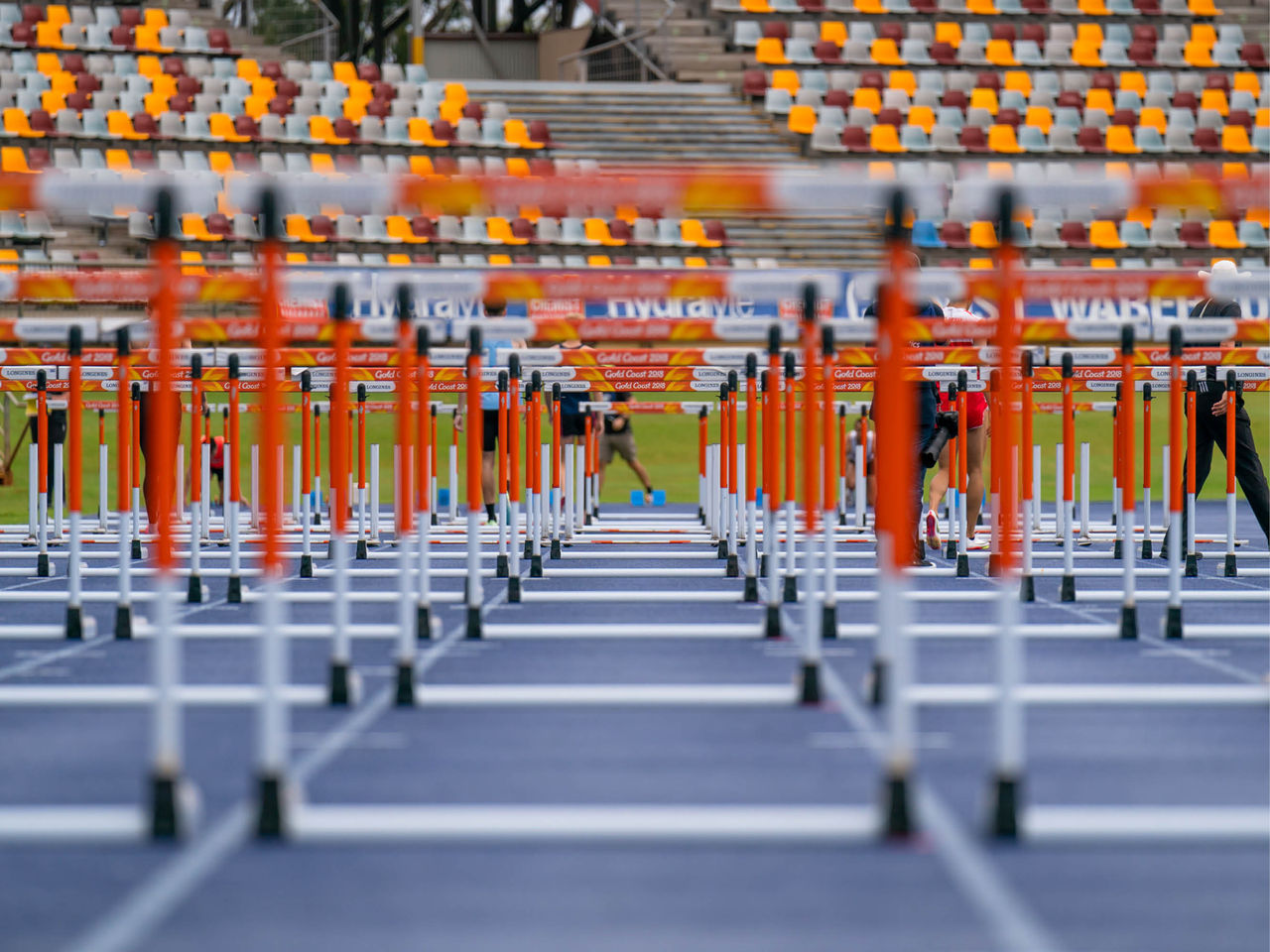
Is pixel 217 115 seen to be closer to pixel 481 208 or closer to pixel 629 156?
pixel 629 156

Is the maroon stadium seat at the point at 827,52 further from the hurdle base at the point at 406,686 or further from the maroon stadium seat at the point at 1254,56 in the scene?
the hurdle base at the point at 406,686

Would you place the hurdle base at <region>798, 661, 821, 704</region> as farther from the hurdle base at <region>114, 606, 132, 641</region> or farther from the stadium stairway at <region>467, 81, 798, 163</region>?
the stadium stairway at <region>467, 81, 798, 163</region>

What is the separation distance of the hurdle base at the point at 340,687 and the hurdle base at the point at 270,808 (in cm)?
143

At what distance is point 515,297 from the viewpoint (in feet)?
19.7

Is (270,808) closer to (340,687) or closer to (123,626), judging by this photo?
(340,687)

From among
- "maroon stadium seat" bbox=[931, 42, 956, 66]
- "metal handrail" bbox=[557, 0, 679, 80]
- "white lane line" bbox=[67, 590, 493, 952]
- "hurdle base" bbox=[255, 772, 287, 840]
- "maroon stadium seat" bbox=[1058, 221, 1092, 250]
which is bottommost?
"white lane line" bbox=[67, 590, 493, 952]

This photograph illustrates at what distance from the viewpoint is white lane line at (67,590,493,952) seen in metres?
2.46

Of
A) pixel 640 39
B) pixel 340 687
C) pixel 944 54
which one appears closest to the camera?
pixel 340 687

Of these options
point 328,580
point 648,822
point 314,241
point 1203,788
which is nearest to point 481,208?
point 648,822

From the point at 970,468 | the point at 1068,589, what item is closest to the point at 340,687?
the point at 1068,589

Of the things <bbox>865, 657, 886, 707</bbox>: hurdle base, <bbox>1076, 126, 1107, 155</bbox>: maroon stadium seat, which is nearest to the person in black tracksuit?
<bbox>865, 657, 886, 707</bbox>: hurdle base

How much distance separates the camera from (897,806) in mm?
3025

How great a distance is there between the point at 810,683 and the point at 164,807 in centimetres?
201

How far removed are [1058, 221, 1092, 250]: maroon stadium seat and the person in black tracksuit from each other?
48.2 ft
